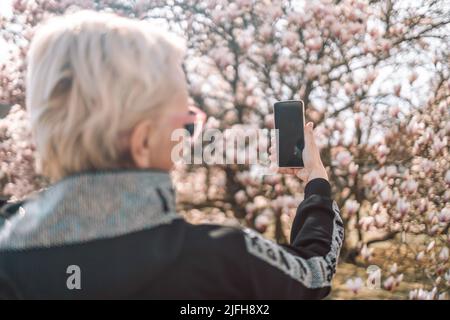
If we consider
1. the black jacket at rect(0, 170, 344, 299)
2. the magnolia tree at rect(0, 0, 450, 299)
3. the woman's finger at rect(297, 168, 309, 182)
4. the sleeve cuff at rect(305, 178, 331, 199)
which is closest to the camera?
the black jacket at rect(0, 170, 344, 299)

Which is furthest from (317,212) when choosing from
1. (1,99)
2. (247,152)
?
(1,99)

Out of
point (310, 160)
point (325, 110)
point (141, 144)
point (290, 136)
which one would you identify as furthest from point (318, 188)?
point (325, 110)

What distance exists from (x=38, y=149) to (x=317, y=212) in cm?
54

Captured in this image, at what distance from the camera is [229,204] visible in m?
3.59

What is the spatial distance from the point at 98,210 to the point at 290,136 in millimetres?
687

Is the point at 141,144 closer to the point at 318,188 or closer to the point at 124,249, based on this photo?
the point at 124,249

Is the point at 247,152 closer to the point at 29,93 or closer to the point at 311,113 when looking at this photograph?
the point at 311,113

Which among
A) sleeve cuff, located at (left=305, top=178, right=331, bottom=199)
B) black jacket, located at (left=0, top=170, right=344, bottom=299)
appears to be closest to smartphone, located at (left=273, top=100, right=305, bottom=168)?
sleeve cuff, located at (left=305, top=178, right=331, bottom=199)

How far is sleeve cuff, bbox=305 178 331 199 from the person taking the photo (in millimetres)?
1186

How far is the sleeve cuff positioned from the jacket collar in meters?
0.42

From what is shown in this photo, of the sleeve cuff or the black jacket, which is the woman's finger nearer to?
the sleeve cuff

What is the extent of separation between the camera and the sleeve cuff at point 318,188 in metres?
1.19

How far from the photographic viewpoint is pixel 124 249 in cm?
84

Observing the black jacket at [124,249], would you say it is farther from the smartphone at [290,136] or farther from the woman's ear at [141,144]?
the smartphone at [290,136]
